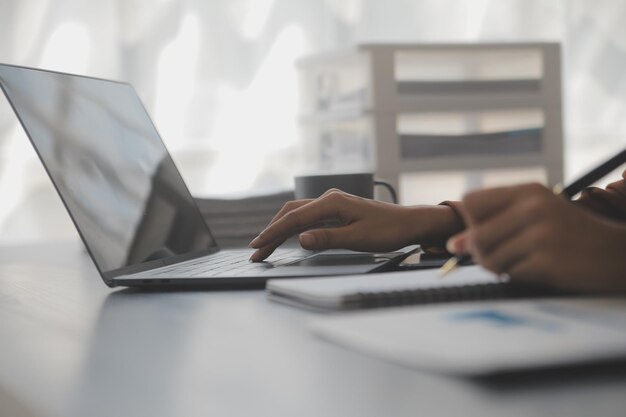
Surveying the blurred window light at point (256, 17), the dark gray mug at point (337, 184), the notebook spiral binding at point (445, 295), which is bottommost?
the notebook spiral binding at point (445, 295)

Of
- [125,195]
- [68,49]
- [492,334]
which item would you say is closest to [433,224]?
[125,195]

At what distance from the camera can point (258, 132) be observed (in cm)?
303

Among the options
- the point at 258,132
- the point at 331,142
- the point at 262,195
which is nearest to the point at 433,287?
the point at 262,195

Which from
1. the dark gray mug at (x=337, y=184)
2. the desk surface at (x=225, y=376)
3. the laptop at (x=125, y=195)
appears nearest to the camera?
the desk surface at (x=225, y=376)

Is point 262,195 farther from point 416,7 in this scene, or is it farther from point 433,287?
point 416,7

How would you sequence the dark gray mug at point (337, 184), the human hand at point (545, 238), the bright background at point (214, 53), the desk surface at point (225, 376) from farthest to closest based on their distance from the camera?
the bright background at point (214, 53), the dark gray mug at point (337, 184), the human hand at point (545, 238), the desk surface at point (225, 376)

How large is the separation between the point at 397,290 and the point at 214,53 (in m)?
2.58

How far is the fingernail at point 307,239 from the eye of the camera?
29.9 inches

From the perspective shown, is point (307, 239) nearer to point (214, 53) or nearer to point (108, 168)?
point (108, 168)

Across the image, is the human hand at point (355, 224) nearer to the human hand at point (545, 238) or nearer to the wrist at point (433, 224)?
the wrist at point (433, 224)

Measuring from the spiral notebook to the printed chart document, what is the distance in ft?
0.08

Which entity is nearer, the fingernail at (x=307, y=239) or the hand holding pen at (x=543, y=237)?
the hand holding pen at (x=543, y=237)

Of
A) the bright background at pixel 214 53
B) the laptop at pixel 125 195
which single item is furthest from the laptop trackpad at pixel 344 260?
the bright background at pixel 214 53

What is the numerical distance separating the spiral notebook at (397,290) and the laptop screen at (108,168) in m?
0.26
